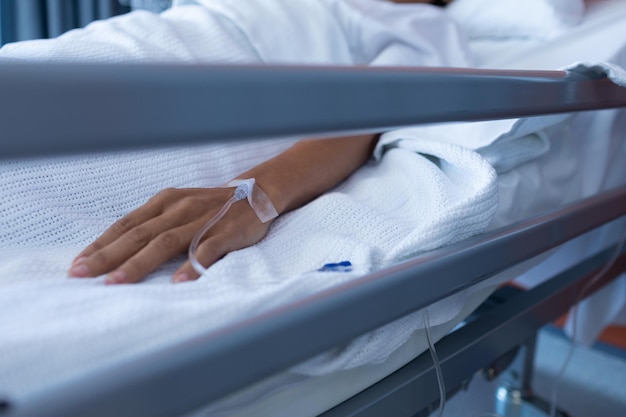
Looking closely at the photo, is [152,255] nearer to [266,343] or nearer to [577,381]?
[266,343]

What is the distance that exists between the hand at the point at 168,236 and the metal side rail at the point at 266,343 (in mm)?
157

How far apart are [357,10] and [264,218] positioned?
631 millimetres

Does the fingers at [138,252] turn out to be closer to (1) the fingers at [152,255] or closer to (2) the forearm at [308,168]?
(1) the fingers at [152,255]

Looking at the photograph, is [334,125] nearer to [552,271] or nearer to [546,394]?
[552,271]

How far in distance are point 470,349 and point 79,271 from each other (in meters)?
0.46

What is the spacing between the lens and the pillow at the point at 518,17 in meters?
1.23

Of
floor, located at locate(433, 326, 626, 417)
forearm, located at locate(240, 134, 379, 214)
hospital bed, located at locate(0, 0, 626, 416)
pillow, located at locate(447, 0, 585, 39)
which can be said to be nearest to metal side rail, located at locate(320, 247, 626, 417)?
hospital bed, located at locate(0, 0, 626, 416)

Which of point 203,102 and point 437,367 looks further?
point 437,367

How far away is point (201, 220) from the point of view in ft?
1.99

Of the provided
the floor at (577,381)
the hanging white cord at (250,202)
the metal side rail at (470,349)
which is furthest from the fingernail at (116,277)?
the floor at (577,381)

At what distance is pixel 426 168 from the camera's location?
2.32ft

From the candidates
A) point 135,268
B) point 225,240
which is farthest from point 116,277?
point 225,240

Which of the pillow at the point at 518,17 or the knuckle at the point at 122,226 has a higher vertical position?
the pillow at the point at 518,17

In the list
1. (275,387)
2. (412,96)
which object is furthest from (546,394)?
(412,96)
